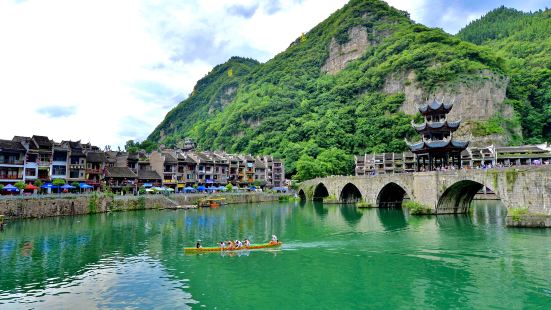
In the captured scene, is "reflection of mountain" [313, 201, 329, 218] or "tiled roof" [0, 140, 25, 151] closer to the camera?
"tiled roof" [0, 140, 25, 151]

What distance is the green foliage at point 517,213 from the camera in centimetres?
3827

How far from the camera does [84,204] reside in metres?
62.6

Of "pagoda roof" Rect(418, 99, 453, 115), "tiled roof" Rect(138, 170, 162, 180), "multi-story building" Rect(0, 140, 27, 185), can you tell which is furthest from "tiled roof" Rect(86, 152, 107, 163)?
"pagoda roof" Rect(418, 99, 453, 115)

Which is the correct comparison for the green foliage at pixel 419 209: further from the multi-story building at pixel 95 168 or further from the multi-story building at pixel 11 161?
the multi-story building at pixel 11 161

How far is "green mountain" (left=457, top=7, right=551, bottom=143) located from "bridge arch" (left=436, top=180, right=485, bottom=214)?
80617 millimetres

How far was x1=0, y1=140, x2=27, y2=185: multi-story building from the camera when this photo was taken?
6299 cm

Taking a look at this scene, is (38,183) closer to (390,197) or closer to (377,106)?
(390,197)

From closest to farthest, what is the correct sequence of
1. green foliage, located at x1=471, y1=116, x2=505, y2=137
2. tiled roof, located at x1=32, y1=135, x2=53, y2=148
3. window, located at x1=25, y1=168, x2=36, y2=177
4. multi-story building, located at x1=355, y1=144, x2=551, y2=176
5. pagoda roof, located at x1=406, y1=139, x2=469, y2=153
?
pagoda roof, located at x1=406, y1=139, x2=469, y2=153 → window, located at x1=25, y1=168, x2=36, y2=177 → tiled roof, located at x1=32, y1=135, x2=53, y2=148 → multi-story building, located at x1=355, y1=144, x2=551, y2=176 → green foliage, located at x1=471, y1=116, x2=505, y2=137

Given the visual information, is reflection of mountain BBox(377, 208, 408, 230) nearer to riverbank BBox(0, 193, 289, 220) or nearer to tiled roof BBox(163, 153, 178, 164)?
riverbank BBox(0, 193, 289, 220)

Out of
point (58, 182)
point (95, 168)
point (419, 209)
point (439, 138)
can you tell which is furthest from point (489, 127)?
point (58, 182)

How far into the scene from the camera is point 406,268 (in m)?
26.0

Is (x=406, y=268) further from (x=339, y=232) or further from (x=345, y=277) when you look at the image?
(x=339, y=232)

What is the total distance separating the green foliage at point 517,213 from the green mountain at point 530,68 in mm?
94681

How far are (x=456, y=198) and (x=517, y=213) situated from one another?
14421 millimetres
